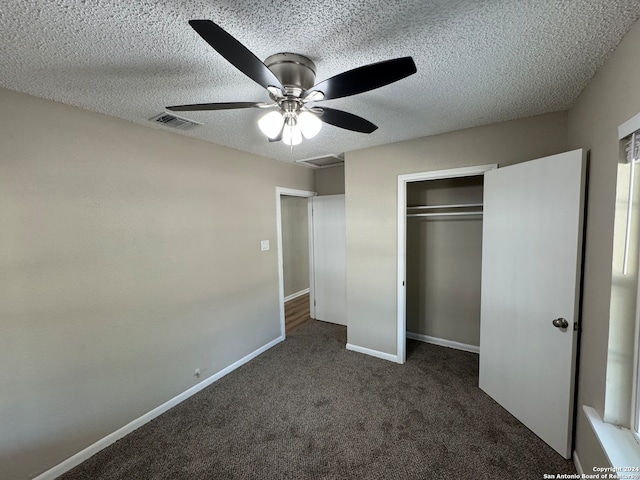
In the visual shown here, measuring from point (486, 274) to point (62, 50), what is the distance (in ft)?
10.1

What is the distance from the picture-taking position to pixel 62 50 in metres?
1.20

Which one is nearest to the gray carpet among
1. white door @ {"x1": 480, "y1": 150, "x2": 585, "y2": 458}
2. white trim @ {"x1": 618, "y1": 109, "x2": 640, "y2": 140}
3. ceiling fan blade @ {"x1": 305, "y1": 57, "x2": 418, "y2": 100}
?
white door @ {"x1": 480, "y1": 150, "x2": 585, "y2": 458}

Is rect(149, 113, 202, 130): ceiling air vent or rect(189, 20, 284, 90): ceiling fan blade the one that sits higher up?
rect(149, 113, 202, 130): ceiling air vent

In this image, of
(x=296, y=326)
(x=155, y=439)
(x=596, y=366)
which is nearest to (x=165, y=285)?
(x=155, y=439)

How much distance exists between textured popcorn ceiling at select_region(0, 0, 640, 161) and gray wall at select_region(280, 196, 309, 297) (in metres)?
3.40

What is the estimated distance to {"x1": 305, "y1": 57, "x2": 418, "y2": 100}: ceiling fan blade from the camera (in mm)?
885

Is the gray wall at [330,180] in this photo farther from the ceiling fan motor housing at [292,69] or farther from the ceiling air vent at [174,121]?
the ceiling fan motor housing at [292,69]

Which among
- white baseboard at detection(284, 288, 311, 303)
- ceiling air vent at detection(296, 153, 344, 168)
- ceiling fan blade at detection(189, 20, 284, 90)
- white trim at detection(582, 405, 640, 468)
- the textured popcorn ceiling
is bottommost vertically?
white baseboard at detection(284, 288, 311, 303)

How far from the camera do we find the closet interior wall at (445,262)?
303cm

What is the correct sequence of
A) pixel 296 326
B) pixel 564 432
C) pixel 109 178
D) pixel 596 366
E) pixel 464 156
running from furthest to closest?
1. pixel 296 326
2. pixel 464 156
3. pixel 109 178
4. pixel 564 432
5. pixel 596 366

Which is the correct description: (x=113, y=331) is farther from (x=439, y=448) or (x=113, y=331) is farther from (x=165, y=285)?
(x=439, y=448)

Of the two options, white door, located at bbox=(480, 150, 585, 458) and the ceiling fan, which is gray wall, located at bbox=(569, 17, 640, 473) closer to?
white door, located at bbox=(480, 150, 585, 458)

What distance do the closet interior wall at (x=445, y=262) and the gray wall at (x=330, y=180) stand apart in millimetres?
1045

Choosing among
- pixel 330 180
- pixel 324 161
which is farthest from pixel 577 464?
pixel 330 180
